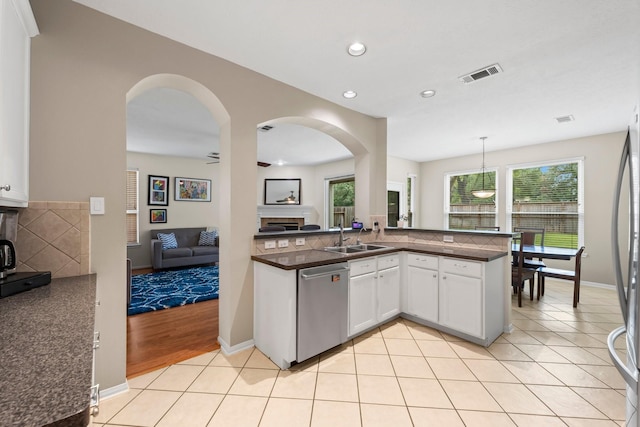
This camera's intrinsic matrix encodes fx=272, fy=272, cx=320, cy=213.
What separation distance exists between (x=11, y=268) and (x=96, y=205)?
544mm

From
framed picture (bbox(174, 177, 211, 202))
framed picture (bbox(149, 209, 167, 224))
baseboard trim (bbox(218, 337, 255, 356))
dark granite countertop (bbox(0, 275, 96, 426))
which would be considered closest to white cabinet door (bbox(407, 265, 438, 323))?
baseboard trim (bbox(218, 337, 255, 356))

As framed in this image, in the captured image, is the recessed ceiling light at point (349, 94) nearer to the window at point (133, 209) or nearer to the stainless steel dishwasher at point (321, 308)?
the stainless steel dishwasher at point (321, 308)

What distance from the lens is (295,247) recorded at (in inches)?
116

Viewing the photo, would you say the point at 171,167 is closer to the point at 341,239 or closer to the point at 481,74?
the point at 341,239

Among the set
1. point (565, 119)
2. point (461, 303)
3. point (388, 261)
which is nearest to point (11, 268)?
point (388, 261)

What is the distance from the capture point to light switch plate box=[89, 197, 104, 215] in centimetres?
183

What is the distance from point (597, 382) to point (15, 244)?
4.05 meters

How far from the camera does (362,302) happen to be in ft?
9.04

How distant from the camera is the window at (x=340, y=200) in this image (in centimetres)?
719

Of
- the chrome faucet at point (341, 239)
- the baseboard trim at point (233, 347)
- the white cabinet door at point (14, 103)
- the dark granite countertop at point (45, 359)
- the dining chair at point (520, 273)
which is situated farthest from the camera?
the dining chair at point (520, 273)

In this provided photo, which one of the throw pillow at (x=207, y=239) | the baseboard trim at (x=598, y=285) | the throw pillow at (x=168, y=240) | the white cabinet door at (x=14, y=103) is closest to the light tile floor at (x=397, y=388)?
the white cabinet door at (x=14, y=103)

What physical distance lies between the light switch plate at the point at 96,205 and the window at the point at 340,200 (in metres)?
5.62

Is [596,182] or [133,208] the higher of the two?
[596,182]

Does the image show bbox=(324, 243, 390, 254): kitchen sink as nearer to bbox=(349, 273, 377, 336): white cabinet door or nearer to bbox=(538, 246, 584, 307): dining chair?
bbox=(349, 273, 377, 336): white cabinet door
